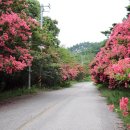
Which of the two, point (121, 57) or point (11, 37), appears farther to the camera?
point (121, 57)

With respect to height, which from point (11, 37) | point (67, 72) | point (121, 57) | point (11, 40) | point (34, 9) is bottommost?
point (121, 57)

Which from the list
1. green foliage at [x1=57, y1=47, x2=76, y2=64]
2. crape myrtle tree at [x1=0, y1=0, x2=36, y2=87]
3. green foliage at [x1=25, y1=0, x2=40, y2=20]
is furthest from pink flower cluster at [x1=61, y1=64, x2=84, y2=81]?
crape myrtle tree at [x1=0, y1=0, x2=36, y2=87]

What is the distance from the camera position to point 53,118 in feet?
55.4

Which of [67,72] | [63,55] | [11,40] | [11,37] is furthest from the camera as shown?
[63,55]

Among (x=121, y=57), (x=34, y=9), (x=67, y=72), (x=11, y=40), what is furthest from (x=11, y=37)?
(x=67, y=72)

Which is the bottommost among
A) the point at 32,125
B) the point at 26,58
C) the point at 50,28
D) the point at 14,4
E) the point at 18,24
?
the point at 32,125

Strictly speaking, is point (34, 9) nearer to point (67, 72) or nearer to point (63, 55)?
point (67, 72)

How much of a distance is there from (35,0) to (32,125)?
35.0 metres

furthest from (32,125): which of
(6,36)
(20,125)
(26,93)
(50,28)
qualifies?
(50,28)

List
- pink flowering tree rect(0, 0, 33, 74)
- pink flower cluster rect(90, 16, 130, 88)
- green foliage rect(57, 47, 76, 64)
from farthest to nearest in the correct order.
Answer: green foliage rect(57, 47, 76, 64) < pink flowering tree rect(0, 0, 33, 74) < pink flower cluster rect(90, 16, 130, 88)

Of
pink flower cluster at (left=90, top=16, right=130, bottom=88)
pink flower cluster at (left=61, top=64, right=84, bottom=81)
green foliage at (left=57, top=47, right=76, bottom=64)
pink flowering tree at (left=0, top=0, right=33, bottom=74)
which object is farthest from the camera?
green foliage at (left=57, top=47, right=76, bottom=64)

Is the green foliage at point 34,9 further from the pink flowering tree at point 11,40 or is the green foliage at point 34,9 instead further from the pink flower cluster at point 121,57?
the pink flowering tree at point 11,40

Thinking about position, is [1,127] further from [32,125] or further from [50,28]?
[50,28]

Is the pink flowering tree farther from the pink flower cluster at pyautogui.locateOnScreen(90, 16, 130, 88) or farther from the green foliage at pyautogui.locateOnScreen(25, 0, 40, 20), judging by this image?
the green foliage at pyautogui.locateOnScreen(25, 0, 40, 20)
